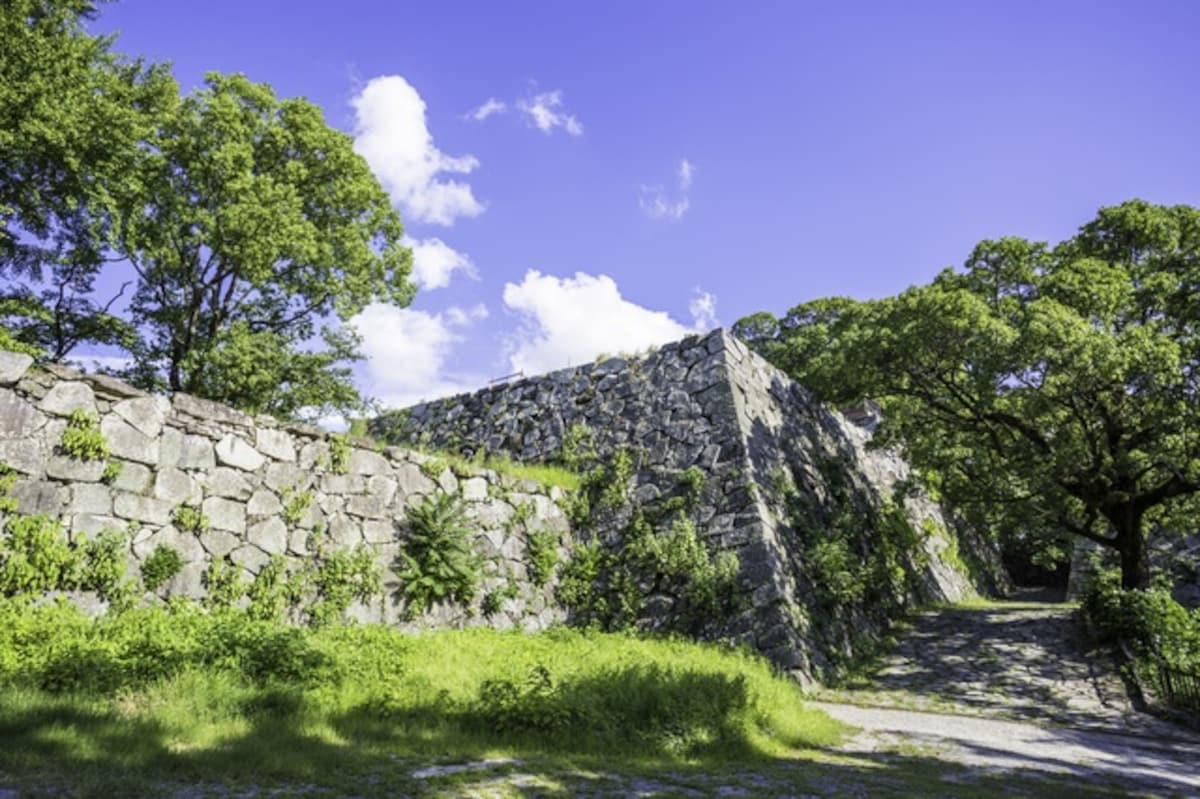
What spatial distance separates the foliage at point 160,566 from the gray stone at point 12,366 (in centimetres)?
242

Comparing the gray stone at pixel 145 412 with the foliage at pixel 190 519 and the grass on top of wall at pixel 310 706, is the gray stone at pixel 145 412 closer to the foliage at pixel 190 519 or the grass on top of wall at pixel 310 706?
the foliage at pixel 190 519

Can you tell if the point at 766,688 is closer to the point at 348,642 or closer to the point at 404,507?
the point at 348,642

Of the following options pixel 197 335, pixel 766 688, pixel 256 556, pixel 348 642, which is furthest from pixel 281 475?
pixel 197 335

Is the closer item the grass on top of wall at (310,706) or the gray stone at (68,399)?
the grass on top of wall at (310,706)

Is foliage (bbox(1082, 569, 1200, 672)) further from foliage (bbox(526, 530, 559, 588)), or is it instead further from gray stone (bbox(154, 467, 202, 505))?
gray stone (bbox(154, 467, 202, 505))

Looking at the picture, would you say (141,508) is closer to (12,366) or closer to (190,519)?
(190,519)

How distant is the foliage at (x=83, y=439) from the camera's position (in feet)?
25.3

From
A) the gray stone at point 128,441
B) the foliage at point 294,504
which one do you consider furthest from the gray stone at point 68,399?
the foliage at point 294,504

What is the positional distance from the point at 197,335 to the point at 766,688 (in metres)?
14.8

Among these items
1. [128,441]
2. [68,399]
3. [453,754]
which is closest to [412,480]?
[128,441]

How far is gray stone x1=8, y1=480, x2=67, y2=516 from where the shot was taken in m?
7.21

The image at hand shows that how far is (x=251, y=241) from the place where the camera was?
1469 centimetres

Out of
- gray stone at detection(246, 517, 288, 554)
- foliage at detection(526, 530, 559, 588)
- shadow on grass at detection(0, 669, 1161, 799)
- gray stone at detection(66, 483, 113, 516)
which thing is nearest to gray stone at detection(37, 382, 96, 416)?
gray stone at detection(66, 483, 113, 516)

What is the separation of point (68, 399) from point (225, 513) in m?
2.24
